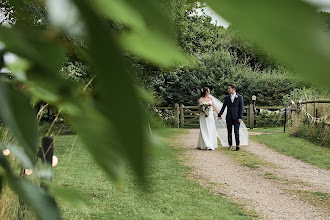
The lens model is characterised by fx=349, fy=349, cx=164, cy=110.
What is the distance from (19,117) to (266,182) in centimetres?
544

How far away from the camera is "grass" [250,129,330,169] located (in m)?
6.63

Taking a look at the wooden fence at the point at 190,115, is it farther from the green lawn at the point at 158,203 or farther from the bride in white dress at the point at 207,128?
the green lawn at the point at 158,203

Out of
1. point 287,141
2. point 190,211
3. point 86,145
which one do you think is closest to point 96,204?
point 190,211

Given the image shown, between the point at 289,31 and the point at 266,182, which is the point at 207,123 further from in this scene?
the point at 289,31

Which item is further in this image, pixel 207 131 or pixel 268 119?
pixel 268 119

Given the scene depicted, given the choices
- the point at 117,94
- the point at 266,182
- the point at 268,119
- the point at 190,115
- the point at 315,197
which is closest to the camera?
the point at 117,94

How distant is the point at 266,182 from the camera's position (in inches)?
207

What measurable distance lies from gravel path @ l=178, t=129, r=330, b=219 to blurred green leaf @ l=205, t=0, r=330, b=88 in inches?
159

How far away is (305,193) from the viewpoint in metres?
4.65

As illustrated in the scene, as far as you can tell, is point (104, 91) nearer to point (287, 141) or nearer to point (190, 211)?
point (190, 211)

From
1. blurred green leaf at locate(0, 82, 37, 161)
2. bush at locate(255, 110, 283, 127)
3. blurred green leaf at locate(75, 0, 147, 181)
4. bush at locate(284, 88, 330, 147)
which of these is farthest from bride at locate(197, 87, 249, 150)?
blurred green leaf at locate(75, 0, 147, 181)

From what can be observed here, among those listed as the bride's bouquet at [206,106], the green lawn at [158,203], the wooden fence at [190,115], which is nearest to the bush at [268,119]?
the wooden fence at [190,115]

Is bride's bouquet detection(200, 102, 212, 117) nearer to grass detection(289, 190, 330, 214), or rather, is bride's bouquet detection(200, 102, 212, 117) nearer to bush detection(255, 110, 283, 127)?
grass detection(289, 190, 330, 214)

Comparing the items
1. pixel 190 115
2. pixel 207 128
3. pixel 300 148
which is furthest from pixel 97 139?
pixel 190 115
